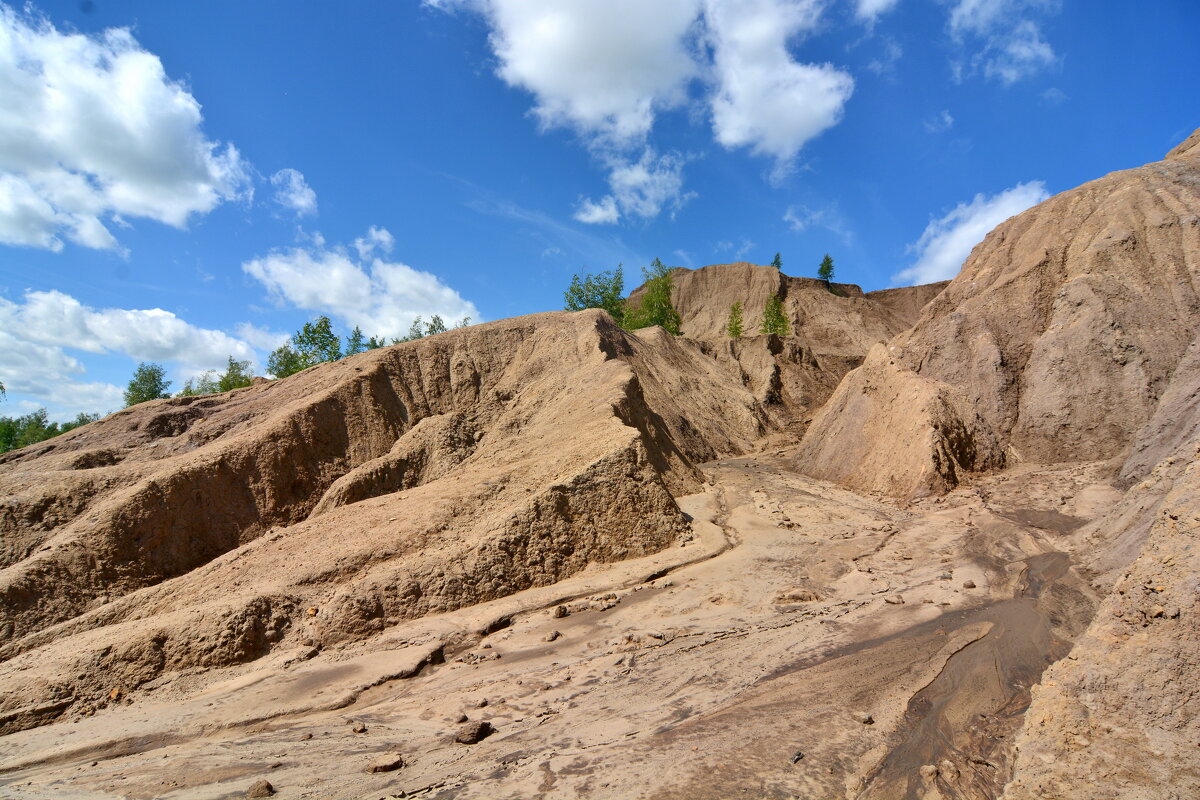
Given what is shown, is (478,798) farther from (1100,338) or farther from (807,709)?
(1100,338)

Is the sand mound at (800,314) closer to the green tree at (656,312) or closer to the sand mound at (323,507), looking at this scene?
the green tree at (656,312)

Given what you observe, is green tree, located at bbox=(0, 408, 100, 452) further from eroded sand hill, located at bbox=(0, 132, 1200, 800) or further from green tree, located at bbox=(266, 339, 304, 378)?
eroded sand hill, located at bbox=(0, 132, 1200, 800)

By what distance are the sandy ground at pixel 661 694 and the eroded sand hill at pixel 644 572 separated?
0.05 meters

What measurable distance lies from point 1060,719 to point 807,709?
1872 mm

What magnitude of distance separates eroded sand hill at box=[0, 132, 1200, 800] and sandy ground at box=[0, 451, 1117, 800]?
0.05 metres

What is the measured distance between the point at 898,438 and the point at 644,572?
8.94 metres

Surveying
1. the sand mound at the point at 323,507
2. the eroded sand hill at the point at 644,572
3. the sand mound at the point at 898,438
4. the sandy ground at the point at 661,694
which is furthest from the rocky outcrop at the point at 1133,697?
the sand mound at the point at 898,438

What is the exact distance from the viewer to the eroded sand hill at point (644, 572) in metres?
4.81

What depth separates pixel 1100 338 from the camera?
52.8ft

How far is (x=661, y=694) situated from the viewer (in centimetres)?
610

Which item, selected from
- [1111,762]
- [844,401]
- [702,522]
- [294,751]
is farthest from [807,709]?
[844,401]

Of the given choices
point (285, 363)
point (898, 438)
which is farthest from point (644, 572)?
point (285, 363)

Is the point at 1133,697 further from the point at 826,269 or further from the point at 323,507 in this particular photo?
the point at 826,269


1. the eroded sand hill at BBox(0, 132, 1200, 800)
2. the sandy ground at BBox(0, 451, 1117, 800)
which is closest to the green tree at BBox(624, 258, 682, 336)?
the eroded sand hill at BBox(0, 132, 1200, 800)
